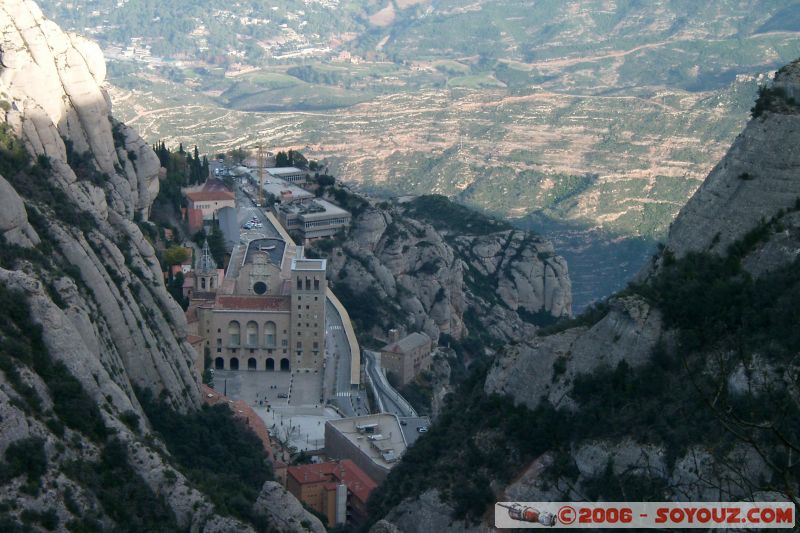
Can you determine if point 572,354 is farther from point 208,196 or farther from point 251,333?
point 208,196

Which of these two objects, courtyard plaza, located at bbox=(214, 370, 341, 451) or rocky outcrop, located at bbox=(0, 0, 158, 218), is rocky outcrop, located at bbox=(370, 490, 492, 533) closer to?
courtyard plaza, located at bbox=(214, 370, 341, 451)

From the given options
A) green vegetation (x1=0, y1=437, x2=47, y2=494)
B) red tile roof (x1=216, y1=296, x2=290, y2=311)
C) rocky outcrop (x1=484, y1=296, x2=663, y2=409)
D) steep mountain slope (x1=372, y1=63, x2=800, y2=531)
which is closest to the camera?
steep mountain slope (x1=372, y1=63, x2=800, y2=531)

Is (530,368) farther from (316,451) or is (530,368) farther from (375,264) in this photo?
(375,264)

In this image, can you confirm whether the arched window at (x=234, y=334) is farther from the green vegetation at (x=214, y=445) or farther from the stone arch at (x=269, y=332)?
the green vegetation at (x=214, y=445)

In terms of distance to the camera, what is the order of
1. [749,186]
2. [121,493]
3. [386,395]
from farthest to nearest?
1. [386,395]
2. [749,186]
3. [121,493]

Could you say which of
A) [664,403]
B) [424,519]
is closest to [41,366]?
[424,519]

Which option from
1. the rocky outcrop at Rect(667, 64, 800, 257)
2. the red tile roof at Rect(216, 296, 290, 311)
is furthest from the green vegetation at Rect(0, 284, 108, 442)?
the red tile roof at Rect(216, 296, 290, 311)
